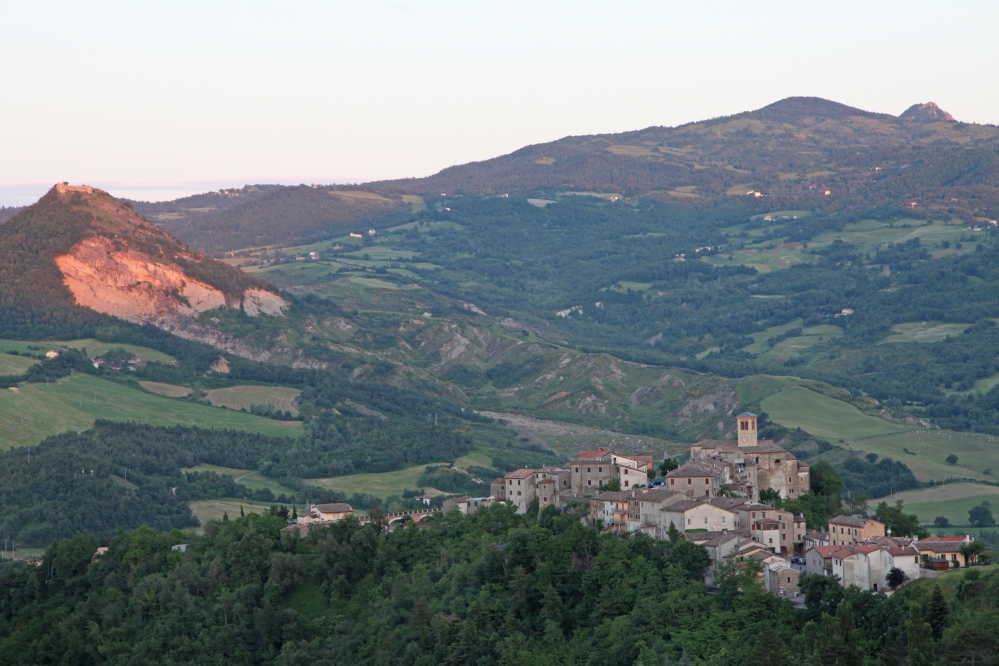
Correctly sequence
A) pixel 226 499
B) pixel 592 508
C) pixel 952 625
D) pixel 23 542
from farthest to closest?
pixel 226 499, pixel 23 542, pixel 592 508, pixel 952 625

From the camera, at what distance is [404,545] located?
284 feet

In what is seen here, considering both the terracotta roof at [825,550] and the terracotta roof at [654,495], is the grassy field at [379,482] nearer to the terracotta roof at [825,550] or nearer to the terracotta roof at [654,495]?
the terracotta roof at [654,495]

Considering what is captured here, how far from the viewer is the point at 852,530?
229ft

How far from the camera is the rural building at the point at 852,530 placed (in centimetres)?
6969

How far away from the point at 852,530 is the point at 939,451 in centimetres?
9304

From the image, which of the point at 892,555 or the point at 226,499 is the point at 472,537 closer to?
the point at 892,555

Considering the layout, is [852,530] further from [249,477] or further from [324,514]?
[249,477]

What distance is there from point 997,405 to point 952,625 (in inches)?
5654

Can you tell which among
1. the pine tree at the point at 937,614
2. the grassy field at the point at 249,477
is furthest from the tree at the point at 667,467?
the grassy field at the point at 249,477

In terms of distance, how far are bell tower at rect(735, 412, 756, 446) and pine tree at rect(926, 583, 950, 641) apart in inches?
1018

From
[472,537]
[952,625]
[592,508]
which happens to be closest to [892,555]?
[952,625]

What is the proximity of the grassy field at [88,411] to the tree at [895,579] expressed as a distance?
12009cm

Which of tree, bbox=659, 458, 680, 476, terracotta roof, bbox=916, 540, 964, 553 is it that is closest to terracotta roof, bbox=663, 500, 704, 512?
tree, bbox=659, 458, 680, 476

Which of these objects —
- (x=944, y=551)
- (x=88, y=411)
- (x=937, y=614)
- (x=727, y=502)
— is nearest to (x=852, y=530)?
(x=944, y=551)
